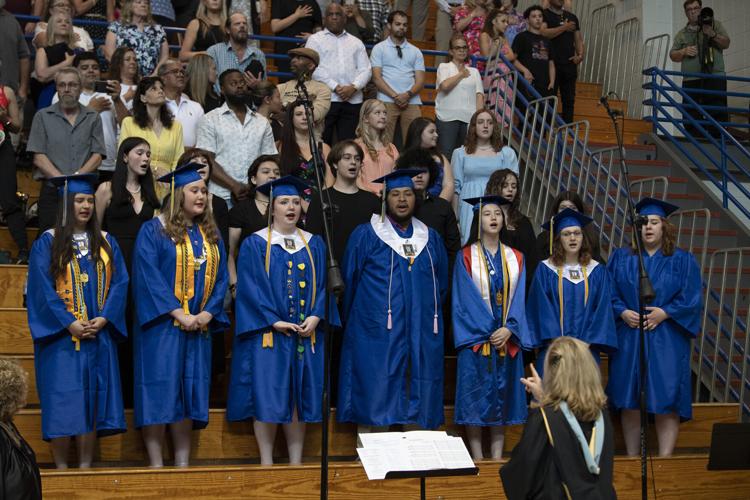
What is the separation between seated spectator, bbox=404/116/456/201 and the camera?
825cm

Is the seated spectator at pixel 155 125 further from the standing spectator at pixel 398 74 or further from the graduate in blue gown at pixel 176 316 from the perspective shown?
the standing spectator at pixel 398 74

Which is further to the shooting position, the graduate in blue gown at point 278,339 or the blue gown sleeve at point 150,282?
the graduate in blue gown at point 278,339

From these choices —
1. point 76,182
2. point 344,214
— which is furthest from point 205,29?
point 76,182

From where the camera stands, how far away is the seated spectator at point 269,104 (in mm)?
9032

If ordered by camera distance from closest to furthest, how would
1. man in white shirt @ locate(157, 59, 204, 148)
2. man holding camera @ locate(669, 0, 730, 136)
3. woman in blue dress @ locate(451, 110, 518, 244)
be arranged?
man in white shirt @ locate(157, 59, 204, 148) < woman in blue dress @ locate(451, 110, 518, 244) < man holding camera @ locate(669, 0, 730, 136)

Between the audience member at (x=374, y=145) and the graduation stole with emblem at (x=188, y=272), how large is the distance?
5.65 feet

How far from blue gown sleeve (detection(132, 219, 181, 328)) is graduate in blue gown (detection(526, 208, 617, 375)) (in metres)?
2.33

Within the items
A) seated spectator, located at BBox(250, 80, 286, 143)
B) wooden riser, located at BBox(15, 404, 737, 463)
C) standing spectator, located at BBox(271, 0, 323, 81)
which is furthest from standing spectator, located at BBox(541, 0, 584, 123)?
wooden riser, located at BBox(15, 404, 737, 463)

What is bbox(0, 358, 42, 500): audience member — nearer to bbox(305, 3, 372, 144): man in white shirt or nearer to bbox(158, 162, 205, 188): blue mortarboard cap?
bbox(158, 162, 205, 188): blue mortarboard cap

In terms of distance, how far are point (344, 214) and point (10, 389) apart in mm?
3291

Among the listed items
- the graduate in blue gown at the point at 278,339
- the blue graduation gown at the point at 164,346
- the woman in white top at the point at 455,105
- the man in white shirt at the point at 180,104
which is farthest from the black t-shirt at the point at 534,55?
the blue graduation gown at the point at 164,346

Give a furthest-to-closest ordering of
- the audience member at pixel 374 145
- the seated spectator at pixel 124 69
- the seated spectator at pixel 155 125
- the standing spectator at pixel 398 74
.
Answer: the standing spectator at pixel 398 74 → the seated spectator at pixel 124 69 → the audience member at pixel 374 145 → the seated spectator at pixel 155 125

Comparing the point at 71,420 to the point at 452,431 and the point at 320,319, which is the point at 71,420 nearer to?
the point at 320,319

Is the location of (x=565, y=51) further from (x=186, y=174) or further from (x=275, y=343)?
(x=275, y=343)
